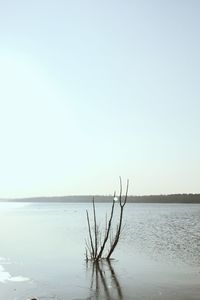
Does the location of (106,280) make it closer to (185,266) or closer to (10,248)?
A: (185,266)

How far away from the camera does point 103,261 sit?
86.3ft

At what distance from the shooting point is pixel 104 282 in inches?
786

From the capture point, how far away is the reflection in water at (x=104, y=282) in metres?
17.0

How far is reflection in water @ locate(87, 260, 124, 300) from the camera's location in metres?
17.0

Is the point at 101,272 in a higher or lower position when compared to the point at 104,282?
higher

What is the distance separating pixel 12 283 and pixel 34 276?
2205mm

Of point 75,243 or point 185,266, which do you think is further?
point 75,243

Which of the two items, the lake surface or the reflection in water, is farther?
the lake surface

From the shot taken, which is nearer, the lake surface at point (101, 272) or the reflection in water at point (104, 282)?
the reflection in water at point (104, 282)

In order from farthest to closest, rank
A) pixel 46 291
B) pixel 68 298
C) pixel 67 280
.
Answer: pixel 67 280 → pixel 46 291 → pixel 68 298

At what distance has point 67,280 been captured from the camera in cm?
2048

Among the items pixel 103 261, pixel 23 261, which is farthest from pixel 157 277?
pixel 23 261

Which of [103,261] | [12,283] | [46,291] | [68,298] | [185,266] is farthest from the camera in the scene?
[103,261]

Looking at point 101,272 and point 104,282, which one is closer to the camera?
point 104,282
